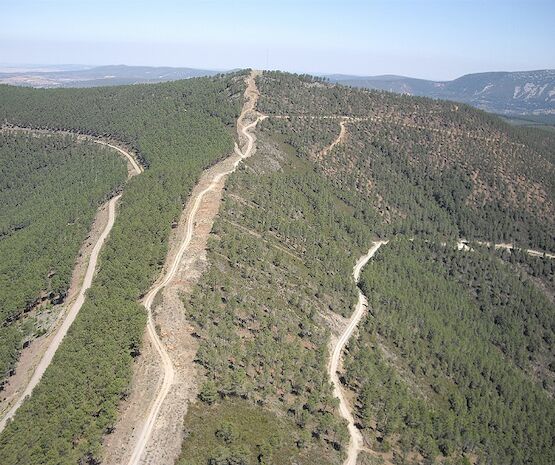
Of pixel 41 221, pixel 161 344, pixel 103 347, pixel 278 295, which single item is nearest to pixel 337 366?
pixel 278 295

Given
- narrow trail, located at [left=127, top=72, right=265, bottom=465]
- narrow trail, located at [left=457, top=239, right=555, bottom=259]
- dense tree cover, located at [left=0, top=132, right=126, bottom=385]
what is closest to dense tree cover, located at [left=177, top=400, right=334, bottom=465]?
narrow trail, located at [left=127, top=72, right=265, bottom=465]

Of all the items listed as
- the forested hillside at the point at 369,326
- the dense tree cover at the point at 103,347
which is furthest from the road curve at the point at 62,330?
the forested hillside at the point at 369,326

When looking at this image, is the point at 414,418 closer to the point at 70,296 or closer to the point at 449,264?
the point at 70,296

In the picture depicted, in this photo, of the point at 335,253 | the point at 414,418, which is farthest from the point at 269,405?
the point at 335,253

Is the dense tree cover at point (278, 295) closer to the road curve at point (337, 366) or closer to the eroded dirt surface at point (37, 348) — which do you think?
the road curve at point (337, 366)

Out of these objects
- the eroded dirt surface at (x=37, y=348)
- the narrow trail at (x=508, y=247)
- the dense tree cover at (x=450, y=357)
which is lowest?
the dense tree cover at (x=450, y=357)

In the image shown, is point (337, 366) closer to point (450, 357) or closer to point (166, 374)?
point (450, 357)
